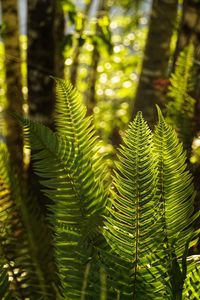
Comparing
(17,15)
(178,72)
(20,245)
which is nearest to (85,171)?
(20,245)

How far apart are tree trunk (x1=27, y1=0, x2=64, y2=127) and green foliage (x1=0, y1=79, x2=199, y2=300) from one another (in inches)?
122

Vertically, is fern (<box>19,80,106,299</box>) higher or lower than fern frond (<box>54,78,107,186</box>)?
lower

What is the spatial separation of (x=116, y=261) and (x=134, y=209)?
13 centimetres

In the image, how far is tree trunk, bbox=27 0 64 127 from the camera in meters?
4.28

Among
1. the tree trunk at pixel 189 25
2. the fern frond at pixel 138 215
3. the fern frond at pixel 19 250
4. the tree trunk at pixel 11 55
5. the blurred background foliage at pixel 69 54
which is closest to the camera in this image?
the fern frond at pixel 138 215

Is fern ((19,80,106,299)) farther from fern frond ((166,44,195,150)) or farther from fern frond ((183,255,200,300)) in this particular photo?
fern frond ((166,44,195,150))

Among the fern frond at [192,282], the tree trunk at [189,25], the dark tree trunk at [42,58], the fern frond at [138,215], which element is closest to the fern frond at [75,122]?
the fern frond at [138,215]

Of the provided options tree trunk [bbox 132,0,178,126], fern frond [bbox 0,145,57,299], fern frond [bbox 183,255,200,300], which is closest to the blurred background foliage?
tree trunk [bbox 132,0,178,126]

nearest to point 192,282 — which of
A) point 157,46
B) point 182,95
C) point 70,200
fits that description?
point 70,200

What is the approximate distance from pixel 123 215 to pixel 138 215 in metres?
0.03

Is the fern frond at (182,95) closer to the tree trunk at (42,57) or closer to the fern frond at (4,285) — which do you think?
the fern frond at (4,285)

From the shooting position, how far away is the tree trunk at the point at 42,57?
169 inches

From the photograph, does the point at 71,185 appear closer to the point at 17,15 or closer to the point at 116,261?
the point at 116,261

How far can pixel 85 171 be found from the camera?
4.00 ft
